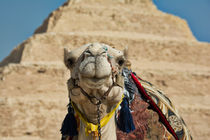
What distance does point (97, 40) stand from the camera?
1869cm

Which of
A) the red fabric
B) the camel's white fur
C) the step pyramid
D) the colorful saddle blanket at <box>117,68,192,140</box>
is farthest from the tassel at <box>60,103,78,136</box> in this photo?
the step pyramid

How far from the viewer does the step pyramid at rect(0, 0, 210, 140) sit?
14.4 metres

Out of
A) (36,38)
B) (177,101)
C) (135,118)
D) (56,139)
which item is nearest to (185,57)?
(177,101)

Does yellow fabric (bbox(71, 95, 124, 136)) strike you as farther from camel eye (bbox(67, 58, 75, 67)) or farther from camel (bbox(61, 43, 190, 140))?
camel eye (bbox(67, 58, 75, 67))

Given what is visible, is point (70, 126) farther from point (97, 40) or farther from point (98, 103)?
point (97, 40)

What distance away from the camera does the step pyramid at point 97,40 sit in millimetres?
14375

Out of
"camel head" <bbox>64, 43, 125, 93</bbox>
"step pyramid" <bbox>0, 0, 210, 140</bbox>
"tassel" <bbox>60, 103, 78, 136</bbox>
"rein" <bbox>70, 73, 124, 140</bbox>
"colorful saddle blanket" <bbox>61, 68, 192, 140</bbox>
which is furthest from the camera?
"step pyramid" <bbox>0, 0, 210, 140</bbox>

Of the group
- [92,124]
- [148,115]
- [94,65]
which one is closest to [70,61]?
[94,65]

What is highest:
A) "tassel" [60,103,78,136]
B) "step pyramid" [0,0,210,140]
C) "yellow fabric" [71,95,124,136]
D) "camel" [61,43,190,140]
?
"camel" [61,43,190,140]

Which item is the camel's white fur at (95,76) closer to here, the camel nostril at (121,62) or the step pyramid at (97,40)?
the camel nostril at (121,62)

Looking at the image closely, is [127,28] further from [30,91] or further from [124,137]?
[124,137]

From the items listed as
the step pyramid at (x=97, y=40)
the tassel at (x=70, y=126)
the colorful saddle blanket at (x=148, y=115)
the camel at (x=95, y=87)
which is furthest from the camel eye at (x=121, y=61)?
the step pyramid at (x=97, y=40)

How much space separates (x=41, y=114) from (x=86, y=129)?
480 inches

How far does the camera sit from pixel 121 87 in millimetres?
2379
